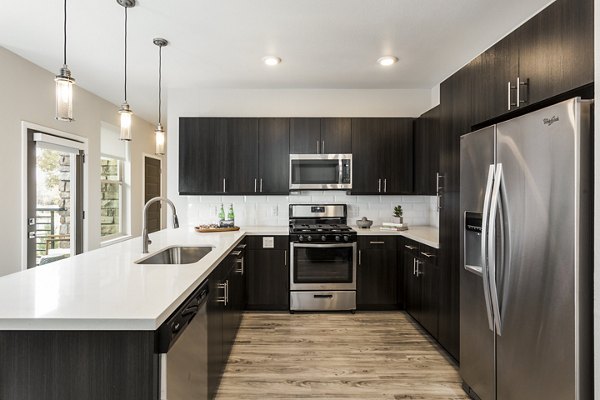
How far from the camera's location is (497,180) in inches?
66.4

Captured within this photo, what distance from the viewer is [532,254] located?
1.50 metres

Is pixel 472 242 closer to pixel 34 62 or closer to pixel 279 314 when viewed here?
pixel 279 314

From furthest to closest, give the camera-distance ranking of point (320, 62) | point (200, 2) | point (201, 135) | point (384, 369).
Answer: point (201, 135) → point (320, 62) → point (384, 369) → point (200, 2)

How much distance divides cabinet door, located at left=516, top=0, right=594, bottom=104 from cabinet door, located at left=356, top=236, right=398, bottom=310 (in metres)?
2.27

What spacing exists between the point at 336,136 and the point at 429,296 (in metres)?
2.00

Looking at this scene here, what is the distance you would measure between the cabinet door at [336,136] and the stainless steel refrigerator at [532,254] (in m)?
1.95

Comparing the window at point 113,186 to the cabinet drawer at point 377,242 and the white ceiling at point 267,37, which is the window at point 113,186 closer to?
the white ceiling at point 267,37

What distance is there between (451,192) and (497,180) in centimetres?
70

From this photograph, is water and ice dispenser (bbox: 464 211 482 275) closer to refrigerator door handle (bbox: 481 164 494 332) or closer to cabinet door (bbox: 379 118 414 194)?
refrigerator door handle (bbox: 481 164 494 332)

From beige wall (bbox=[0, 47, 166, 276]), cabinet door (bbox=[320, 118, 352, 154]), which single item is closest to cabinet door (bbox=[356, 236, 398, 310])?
cabinet door (bbox=[320, 118, 352, 154])

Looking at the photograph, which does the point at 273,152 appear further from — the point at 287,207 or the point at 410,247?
the point at 410,247

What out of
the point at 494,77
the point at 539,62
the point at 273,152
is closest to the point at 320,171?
the point at 273,152

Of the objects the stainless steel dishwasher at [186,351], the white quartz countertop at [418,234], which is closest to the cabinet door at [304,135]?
the white quartz countertop at [418,234]

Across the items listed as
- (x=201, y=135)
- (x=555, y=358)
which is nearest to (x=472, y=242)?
(x=555, y=358)
